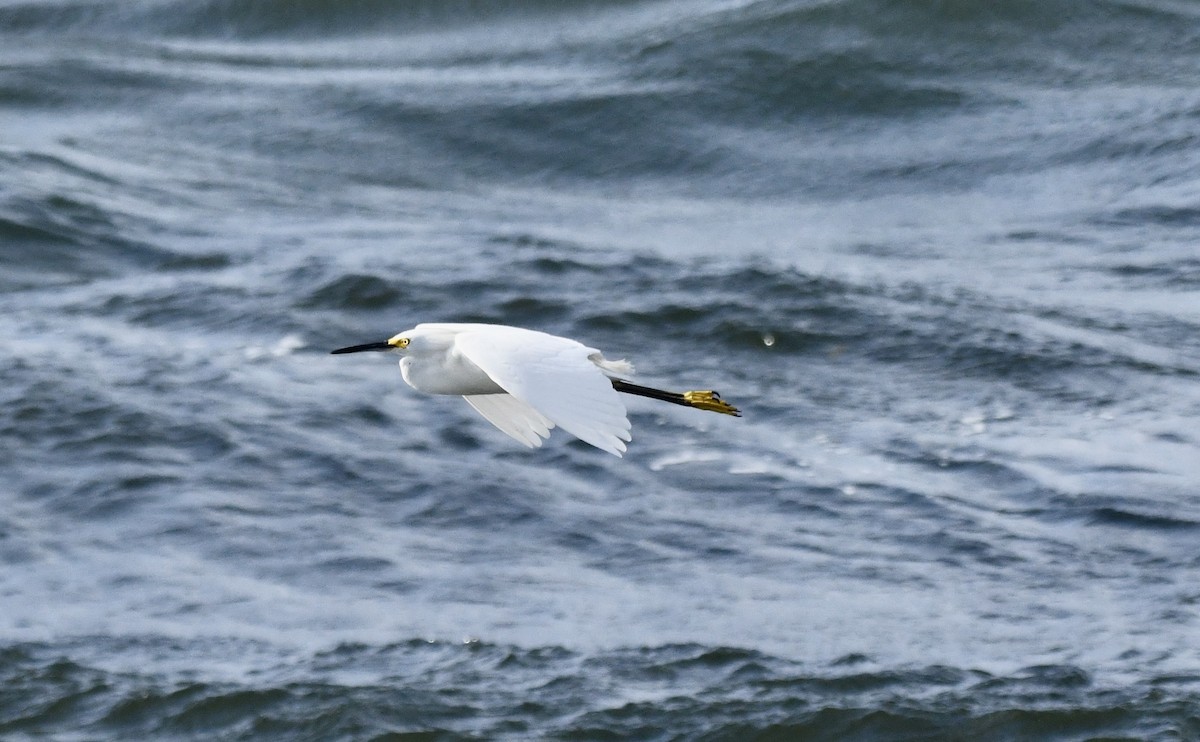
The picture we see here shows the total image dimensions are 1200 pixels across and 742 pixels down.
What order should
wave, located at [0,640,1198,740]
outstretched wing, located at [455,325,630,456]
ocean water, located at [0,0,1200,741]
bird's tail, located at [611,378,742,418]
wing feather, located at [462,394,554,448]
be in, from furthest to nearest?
1. ocean water, located at [0,0,1200,741]
2. wave, located at [0,640,1198,740]
3. bird's tail, located at [611,378,742,418]
4. wing feather, located at [462,394,554,448]
5. outstretched wing, located at [455,325,630,456]

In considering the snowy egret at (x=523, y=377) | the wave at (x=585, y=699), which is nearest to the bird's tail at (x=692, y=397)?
the snowy egret at (x=523, y=377)

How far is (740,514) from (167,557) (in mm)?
2236

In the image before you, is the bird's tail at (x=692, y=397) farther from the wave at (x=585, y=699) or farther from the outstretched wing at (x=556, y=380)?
the wave at (x=585, y=699)

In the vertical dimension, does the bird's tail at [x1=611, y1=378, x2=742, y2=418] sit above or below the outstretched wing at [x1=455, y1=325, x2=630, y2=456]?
below

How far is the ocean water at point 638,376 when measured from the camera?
6.11 metres

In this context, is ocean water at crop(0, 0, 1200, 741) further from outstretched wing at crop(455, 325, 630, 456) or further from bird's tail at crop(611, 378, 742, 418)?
outstretched wing at crop(455, 325, 630, 456)

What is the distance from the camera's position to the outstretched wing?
13.5 feet

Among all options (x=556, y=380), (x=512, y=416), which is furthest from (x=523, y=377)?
(x=512, y=416)

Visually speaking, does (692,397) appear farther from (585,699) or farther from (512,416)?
(585,699)

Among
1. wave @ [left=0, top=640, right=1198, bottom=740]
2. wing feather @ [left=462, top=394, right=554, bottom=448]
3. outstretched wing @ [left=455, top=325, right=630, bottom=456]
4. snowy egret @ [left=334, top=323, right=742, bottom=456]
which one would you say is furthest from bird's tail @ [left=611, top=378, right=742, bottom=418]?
wave @ [left=0, top=640, right=1198, bottom=740]

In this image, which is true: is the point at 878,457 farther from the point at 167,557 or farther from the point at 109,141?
the point at 109,141

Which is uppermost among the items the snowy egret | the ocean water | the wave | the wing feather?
the snowy egret

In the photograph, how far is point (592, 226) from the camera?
10844 mm

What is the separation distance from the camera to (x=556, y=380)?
4332mm
